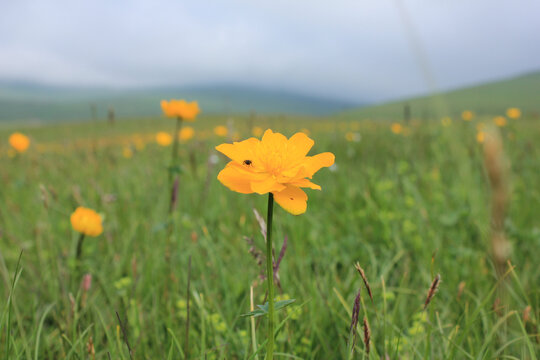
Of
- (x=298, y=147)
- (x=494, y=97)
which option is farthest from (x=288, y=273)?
(x=494, y=97)

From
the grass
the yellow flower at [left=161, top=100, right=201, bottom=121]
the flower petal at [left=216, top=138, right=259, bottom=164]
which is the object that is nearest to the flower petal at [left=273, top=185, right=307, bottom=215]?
the flower petal at [left=216, top=138, right=259, bottom=164]

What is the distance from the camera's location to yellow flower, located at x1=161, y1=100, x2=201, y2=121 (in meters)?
2.63

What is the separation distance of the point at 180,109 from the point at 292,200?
2123mm

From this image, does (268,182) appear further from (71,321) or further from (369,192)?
(369,192)

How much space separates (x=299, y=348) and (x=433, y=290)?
2.20 feet

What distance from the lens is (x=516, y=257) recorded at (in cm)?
201

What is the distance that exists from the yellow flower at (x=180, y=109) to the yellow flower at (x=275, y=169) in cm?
193

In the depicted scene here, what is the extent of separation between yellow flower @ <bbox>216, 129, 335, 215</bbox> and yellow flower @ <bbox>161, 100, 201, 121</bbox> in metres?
1.93

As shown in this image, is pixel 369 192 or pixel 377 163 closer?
pixel 369 192

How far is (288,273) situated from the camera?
1794 mm

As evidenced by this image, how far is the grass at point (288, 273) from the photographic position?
1.25m

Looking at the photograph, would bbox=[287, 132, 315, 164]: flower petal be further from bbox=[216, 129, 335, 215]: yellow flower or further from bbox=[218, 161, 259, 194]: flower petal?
bbox=[218, 161, 259, 194]: flower petal

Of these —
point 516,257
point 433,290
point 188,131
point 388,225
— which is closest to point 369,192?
point 388,225

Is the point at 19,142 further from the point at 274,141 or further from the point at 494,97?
the point at 494,97
